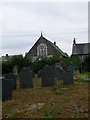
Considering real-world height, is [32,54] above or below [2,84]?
above

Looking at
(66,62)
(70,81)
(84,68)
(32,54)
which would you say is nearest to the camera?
(70,81)

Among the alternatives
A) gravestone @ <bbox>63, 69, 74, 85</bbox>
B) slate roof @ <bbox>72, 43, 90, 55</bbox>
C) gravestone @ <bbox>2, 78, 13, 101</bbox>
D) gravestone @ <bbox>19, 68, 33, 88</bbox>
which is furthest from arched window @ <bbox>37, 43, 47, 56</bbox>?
gravestone @ <bbox>2, 78, 13, 101</bbox>

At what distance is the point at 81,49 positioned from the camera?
189ft

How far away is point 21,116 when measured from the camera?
619cm

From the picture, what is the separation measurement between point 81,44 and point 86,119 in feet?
178

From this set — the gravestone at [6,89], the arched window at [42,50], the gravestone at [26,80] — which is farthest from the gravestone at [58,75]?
the arched window at [42,50]

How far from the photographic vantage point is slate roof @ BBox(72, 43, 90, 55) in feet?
184

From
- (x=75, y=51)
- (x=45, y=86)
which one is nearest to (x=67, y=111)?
(x=45, y=86)

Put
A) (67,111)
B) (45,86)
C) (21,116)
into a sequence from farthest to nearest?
(45,86) < (67,111) < (21,116)

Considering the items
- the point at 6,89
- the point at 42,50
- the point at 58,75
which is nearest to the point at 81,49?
the point at 42,50

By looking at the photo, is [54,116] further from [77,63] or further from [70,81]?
[77,63]

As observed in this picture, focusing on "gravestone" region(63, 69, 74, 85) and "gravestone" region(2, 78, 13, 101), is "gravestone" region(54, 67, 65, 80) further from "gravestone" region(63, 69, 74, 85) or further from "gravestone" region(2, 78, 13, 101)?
"gravestone" region(2, 78, 13, 101)

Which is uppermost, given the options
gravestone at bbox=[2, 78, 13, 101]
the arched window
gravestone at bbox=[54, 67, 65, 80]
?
the arched window

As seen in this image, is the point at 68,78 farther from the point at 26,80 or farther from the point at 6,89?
the point at 6,89
